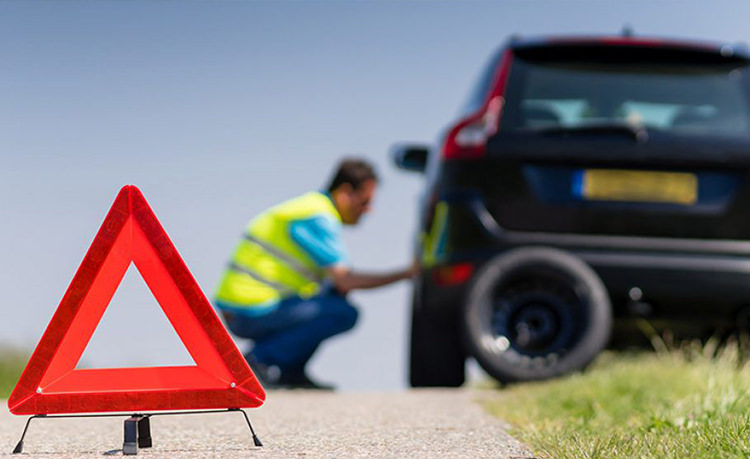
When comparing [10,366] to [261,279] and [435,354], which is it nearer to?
Result: [261,279]

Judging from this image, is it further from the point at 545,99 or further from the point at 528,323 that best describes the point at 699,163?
the point at 528,323

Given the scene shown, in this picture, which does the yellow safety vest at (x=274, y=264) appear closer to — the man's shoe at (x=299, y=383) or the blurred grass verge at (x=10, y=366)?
the man's shoe at (x=299, y=383)

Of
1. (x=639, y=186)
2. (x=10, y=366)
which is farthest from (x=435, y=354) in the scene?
(x=10, y=366)

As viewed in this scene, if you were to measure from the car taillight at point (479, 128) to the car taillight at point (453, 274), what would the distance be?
600mm

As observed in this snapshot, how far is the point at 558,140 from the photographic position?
5938mm

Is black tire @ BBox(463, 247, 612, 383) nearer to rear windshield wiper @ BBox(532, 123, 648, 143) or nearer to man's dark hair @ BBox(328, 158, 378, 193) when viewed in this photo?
rear windshield wiper @ BBox(532, 123, 648, 143)

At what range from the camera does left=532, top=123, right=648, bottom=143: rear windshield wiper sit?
5969 mm

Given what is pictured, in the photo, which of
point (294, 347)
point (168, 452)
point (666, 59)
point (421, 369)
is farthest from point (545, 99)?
point (168, 452)

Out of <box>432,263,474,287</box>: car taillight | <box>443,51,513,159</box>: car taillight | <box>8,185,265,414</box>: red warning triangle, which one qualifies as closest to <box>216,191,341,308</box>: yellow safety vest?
<box>432,263,474,287</box>: car taillight

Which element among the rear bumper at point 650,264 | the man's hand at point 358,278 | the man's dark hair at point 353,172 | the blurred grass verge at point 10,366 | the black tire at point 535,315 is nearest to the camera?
the black tire at point 535,315

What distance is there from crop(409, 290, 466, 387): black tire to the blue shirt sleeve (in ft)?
3.57

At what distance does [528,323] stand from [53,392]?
287 centimetres

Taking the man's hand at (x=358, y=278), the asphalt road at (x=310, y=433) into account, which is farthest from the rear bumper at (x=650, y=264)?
the man's hand at (x=358, y=278)

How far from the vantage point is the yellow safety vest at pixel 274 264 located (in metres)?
7.70
